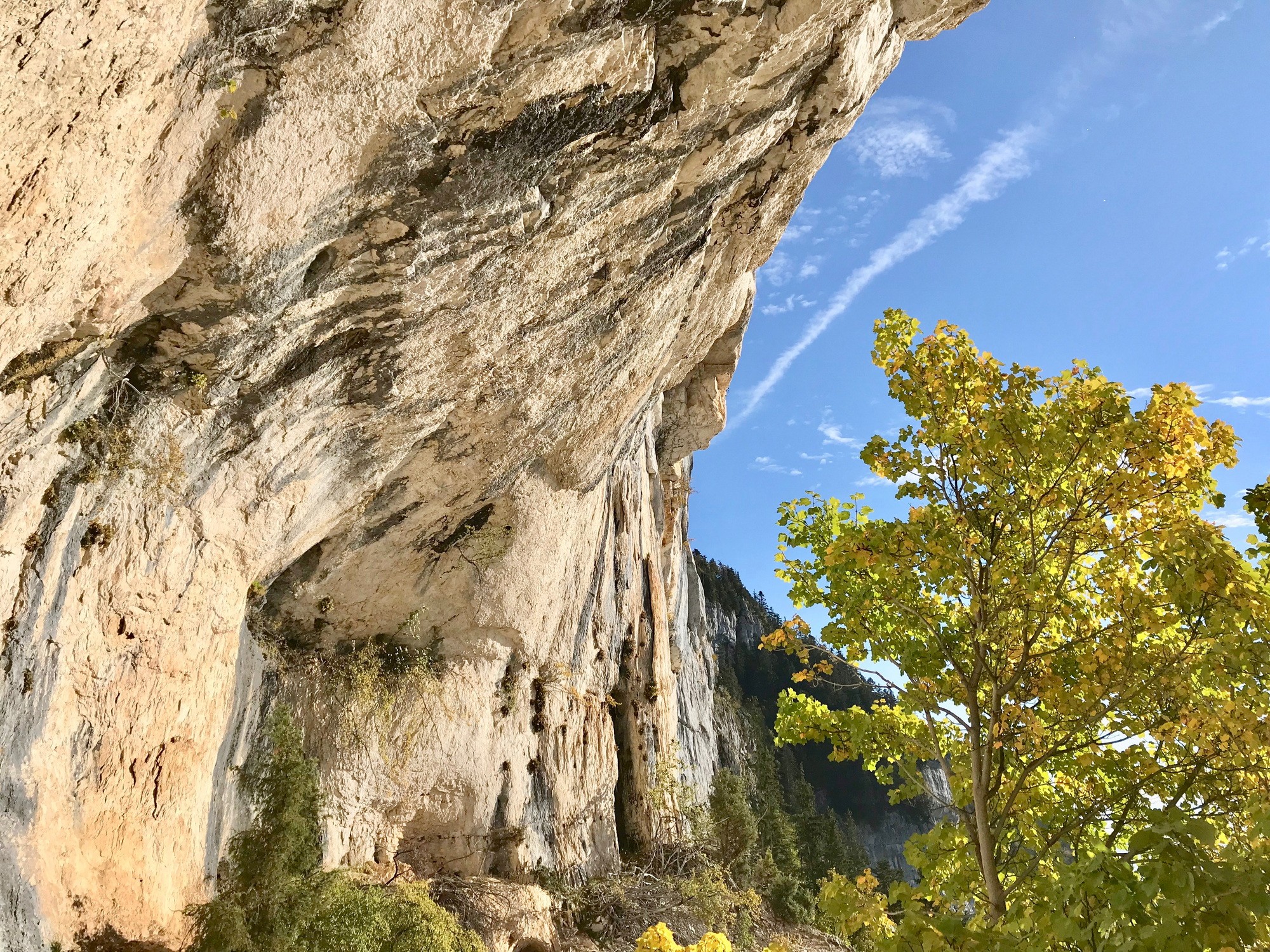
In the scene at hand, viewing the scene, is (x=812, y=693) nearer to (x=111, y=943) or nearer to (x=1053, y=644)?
(x=1053, y=644)

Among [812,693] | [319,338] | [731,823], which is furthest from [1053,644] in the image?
[812,693]

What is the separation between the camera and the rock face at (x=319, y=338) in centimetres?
524

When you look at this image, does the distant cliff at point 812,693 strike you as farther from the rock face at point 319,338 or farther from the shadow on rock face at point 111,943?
the shadow on rock face at point 111,943

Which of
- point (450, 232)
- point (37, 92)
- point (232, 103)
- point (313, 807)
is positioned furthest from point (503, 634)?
point (37, 92)

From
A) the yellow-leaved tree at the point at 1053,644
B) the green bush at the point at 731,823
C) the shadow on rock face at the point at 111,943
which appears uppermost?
the yellow-leaved tree at the point at 1053,644

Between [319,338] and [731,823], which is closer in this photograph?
[319,338]

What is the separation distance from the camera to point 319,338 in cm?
741

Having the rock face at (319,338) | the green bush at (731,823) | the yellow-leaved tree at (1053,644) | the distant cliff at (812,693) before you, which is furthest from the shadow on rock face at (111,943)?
the distant cliff at (812,693)

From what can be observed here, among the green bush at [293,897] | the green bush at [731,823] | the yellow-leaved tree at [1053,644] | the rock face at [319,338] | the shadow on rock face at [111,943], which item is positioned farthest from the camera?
the green bush at [731,823]

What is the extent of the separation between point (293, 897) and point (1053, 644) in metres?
6.87

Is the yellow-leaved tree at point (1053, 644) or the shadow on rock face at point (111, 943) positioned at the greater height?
the yellow-leaved tree at point (1053, 644)

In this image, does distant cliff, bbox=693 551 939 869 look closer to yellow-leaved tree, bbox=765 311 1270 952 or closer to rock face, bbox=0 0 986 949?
rock face, bbox=0 0 986 949

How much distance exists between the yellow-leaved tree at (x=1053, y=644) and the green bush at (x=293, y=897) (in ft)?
16.2

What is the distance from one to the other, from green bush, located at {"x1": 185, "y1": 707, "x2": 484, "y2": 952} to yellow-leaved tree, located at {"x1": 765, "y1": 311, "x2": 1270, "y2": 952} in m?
4.94
